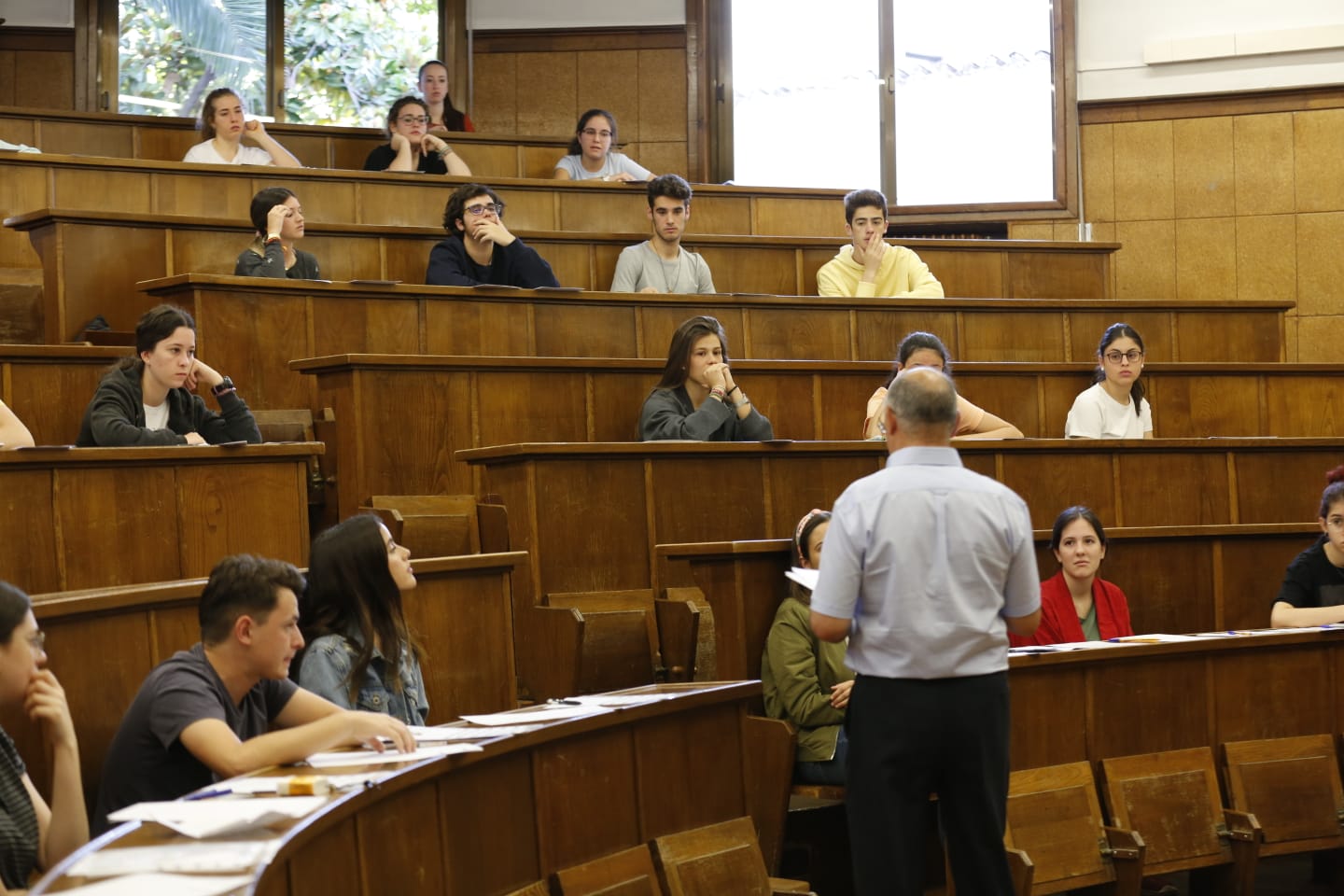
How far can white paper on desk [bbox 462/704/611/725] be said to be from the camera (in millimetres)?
1917

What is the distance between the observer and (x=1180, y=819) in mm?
2535

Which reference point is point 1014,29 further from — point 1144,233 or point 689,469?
point 689,469

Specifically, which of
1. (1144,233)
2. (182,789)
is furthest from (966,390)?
(182,789)

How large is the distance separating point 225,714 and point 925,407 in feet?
2.89

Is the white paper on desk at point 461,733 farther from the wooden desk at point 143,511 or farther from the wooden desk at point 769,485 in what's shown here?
the wooden desk at point 769,485

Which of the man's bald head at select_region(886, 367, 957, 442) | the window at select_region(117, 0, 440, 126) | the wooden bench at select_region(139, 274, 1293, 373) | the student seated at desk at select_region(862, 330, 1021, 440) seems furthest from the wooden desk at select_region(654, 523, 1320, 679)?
the window at select_region(117, 0, 440, 126)

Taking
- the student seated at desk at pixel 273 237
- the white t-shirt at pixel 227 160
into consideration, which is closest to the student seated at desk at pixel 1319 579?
the student seated at desk at pixel 273 237

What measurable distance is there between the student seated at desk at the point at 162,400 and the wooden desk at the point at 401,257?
0.83m

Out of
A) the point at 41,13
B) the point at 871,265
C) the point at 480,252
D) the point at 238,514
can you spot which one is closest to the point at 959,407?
the point at 871,265

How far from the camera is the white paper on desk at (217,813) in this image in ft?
4.09

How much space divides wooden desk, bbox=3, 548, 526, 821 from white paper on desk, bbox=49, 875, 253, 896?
0.61 m

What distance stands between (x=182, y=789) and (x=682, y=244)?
9.45ft

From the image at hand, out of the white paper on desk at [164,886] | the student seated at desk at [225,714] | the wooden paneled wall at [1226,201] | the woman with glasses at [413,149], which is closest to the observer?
the white paper on desk at [164,886]

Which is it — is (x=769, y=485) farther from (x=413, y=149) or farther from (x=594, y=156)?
(x=413, y=149)
